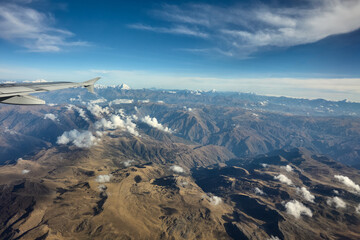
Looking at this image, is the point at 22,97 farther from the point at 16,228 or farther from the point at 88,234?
the point at 16,228

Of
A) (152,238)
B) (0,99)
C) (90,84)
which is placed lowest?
(152,238)

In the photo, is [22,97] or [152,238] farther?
[152,238]

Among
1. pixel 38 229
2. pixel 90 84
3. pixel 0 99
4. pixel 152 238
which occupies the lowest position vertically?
pixel 152 238

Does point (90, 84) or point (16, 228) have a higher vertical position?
point (90, 84)

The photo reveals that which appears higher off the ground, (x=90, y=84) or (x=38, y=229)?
(x=90, y=84)

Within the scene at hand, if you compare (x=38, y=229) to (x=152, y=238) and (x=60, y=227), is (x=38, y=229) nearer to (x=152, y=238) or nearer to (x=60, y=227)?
(x=60, y=227)

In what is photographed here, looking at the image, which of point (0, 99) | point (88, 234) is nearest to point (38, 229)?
point (88, 234)

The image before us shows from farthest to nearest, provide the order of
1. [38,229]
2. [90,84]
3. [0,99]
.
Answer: [38,229] < [90,84] < [0,99]

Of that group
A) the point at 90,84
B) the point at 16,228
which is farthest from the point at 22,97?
the point at 16,228

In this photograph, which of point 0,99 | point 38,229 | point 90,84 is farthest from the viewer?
point 38,229
